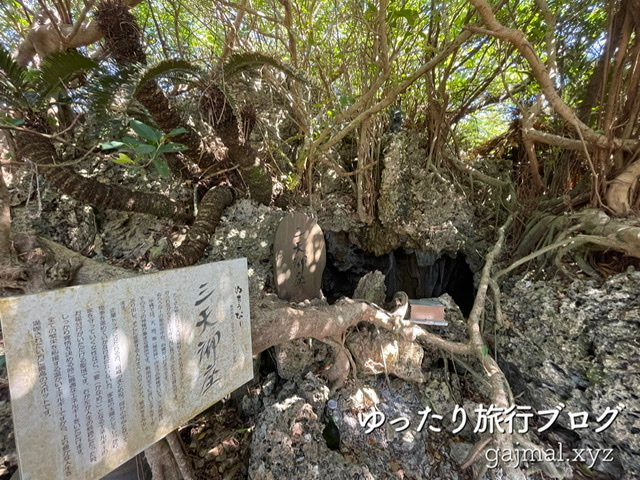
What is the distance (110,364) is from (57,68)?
220cm

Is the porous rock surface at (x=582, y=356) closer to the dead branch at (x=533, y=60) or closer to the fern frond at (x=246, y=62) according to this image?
the dead branch at (x=533, y=60)

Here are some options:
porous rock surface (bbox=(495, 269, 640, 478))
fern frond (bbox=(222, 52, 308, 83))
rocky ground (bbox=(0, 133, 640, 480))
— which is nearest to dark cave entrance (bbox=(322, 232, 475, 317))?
rocky ground (bbox=(0, 133, 640, 480))

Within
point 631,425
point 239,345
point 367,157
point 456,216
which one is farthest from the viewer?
point 456,216

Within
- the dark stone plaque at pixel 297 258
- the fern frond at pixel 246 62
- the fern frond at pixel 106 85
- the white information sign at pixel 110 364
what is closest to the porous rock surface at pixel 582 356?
the dark stone plaque at pixel 297 258

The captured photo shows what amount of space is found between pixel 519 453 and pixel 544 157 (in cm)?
368

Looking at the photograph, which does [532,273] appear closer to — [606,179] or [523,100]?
[606,179]

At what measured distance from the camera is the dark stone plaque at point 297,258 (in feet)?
9.35

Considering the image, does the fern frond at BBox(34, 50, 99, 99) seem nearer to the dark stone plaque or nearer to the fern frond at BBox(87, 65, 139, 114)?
the fern frond at BBox(87, 65, 139, 114)

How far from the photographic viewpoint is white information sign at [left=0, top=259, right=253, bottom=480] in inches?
37.0

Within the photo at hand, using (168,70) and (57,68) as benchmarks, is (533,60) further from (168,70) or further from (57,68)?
(57,68)

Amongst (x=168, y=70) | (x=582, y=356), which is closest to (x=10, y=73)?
(x=168, y=70)

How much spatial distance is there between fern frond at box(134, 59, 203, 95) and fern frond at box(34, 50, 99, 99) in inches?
15.5

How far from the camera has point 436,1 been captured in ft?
9.88

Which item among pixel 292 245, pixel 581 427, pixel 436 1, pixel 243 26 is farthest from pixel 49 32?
pixel 581 427
